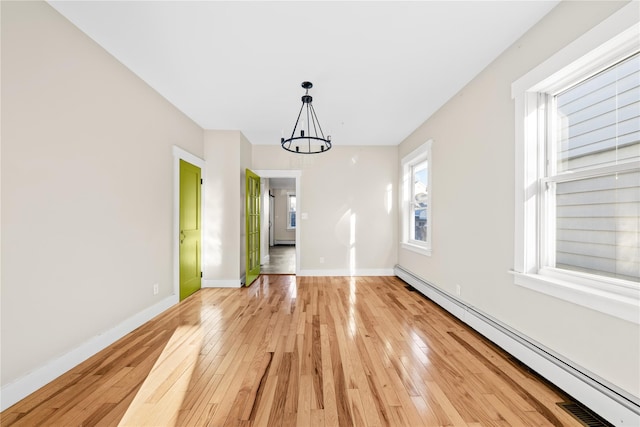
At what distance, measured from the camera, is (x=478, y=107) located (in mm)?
2719

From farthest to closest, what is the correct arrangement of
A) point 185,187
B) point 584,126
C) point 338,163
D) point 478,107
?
point 338,163 < point 185,187 < point 478,107 < point 584,126

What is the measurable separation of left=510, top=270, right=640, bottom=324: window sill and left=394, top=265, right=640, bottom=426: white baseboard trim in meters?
0.42

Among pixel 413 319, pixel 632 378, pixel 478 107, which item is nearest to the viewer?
pixel 632 378

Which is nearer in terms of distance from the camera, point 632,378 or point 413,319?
point 632,378

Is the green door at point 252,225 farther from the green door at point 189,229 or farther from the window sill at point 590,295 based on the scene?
the window sill at point 590,295

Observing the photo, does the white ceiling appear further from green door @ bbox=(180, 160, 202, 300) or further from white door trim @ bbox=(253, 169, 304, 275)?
white door trim @ bbox=(253, 169, 304, 275)

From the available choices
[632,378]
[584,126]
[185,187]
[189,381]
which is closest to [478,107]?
[584,126]

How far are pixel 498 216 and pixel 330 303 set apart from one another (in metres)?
2.31

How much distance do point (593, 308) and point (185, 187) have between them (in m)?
4.41

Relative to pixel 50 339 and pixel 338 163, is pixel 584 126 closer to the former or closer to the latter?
pixel 338 163

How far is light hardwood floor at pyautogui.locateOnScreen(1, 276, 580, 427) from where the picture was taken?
1.54 m

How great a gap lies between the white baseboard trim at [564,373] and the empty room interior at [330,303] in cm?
1


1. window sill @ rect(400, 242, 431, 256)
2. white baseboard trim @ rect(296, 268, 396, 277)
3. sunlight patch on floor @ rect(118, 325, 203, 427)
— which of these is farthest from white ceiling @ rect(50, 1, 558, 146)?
white baseboard trim @ rect(296, 268, 396, 277)

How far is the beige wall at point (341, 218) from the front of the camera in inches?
209
